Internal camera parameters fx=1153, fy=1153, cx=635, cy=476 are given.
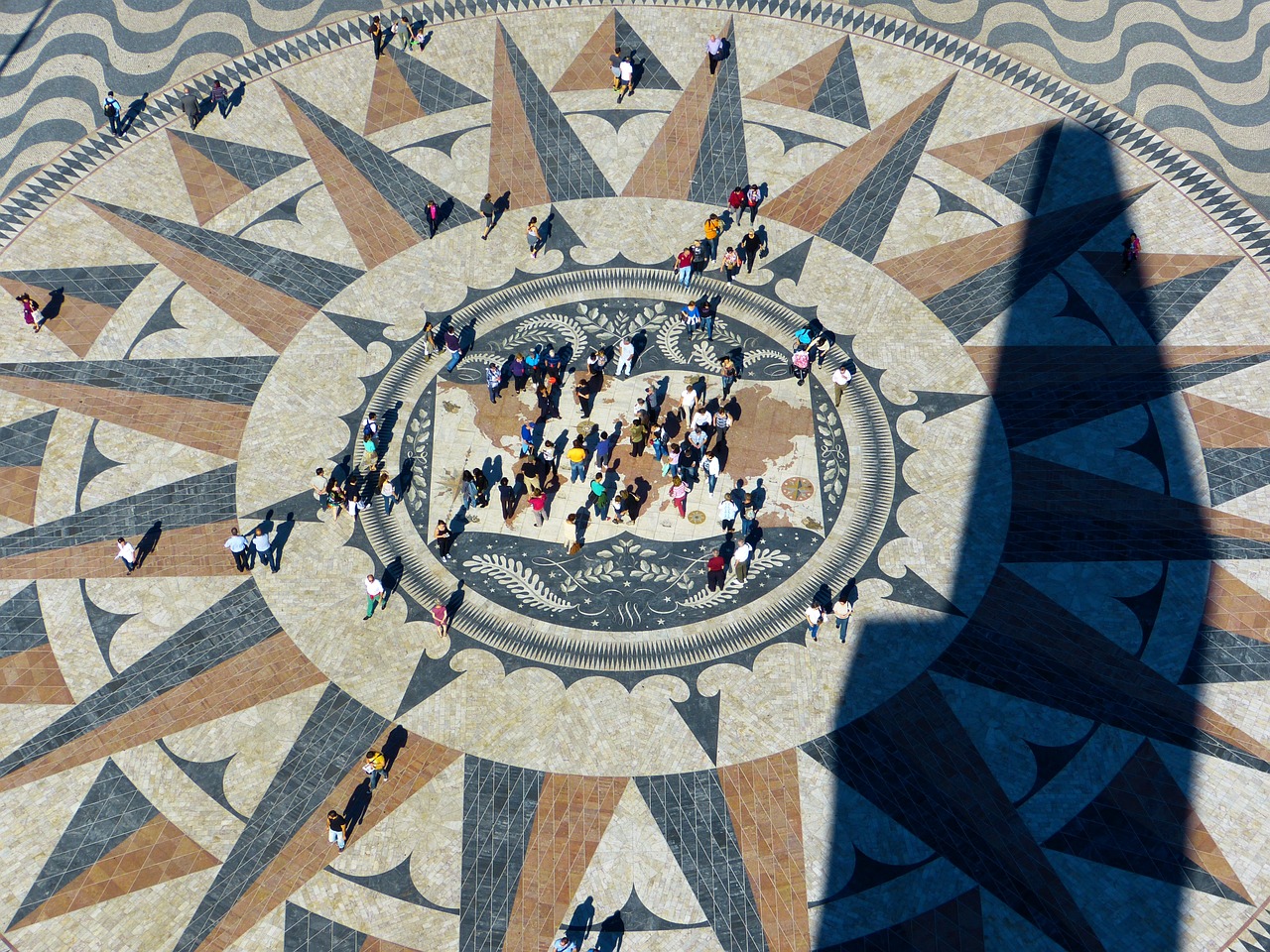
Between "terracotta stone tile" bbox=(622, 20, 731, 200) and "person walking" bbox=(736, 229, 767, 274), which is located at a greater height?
"terracotta stone tile" bbox=(622, 20, 731, 200)

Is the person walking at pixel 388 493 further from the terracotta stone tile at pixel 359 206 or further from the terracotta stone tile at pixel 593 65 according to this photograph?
the terracotta stone tile at pixel 593 65

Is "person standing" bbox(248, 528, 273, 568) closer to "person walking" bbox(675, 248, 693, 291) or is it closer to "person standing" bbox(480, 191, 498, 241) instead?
"person standing" bbox(480, 191, 498, 241)

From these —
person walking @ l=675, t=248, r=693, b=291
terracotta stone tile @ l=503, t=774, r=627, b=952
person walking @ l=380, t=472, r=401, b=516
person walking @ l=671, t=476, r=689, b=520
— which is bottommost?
terracotta stone tile @ l=503, t=774, r=627, b=952

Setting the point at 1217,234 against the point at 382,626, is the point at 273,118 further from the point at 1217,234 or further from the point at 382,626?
the point at 1217,234

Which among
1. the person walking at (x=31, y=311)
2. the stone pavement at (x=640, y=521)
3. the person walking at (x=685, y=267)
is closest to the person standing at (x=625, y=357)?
the stone pavement at (x=640, y=521)

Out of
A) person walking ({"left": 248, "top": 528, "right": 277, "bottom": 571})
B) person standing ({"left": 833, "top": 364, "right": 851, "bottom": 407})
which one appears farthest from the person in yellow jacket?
person walking ({"left": 248, "top": 528, "right": 277, "bottom": 571})

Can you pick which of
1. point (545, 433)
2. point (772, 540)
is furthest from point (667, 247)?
point (772, 540)

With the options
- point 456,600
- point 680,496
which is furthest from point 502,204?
point 456,600
